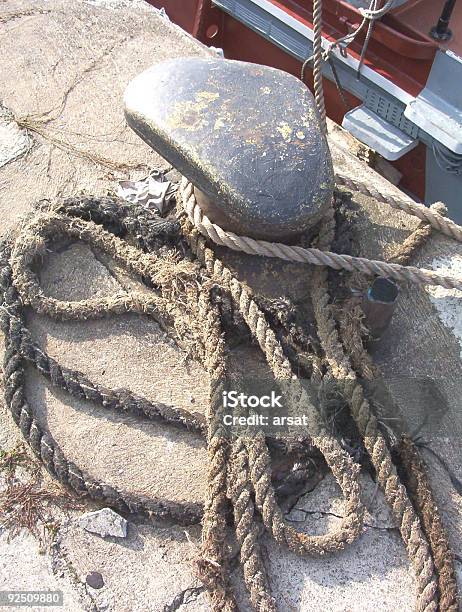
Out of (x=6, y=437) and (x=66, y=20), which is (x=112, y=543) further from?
(x=66, y=20)

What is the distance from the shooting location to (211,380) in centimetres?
208

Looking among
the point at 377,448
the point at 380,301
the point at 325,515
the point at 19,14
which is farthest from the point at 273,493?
the point at 19,14

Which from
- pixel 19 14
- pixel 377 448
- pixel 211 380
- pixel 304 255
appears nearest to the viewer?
pixel 377 448

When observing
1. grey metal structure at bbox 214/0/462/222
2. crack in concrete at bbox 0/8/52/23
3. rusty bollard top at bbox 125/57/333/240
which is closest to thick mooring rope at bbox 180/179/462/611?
rusty bollard top at bbox 125/57/333/240

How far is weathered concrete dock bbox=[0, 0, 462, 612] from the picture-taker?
1.85 meters

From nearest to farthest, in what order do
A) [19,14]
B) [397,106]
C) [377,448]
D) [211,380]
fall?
1. [377,448]
2. [211,380]
3. [19,14]
4. [397,106]

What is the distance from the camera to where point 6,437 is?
2.14 m

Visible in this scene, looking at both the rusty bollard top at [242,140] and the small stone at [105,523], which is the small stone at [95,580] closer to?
the small stone at [105,523]

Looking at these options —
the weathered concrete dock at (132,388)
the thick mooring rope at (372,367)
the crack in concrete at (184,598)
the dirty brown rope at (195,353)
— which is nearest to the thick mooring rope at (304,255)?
the thick mooring rope at (372,367)

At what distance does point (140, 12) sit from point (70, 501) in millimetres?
3025

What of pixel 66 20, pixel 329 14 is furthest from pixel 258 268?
pixel 329 14

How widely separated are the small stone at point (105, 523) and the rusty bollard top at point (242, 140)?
3.45 feet

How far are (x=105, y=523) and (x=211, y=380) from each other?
0.57 metres

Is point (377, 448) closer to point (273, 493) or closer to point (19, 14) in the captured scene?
point (273, 493)
